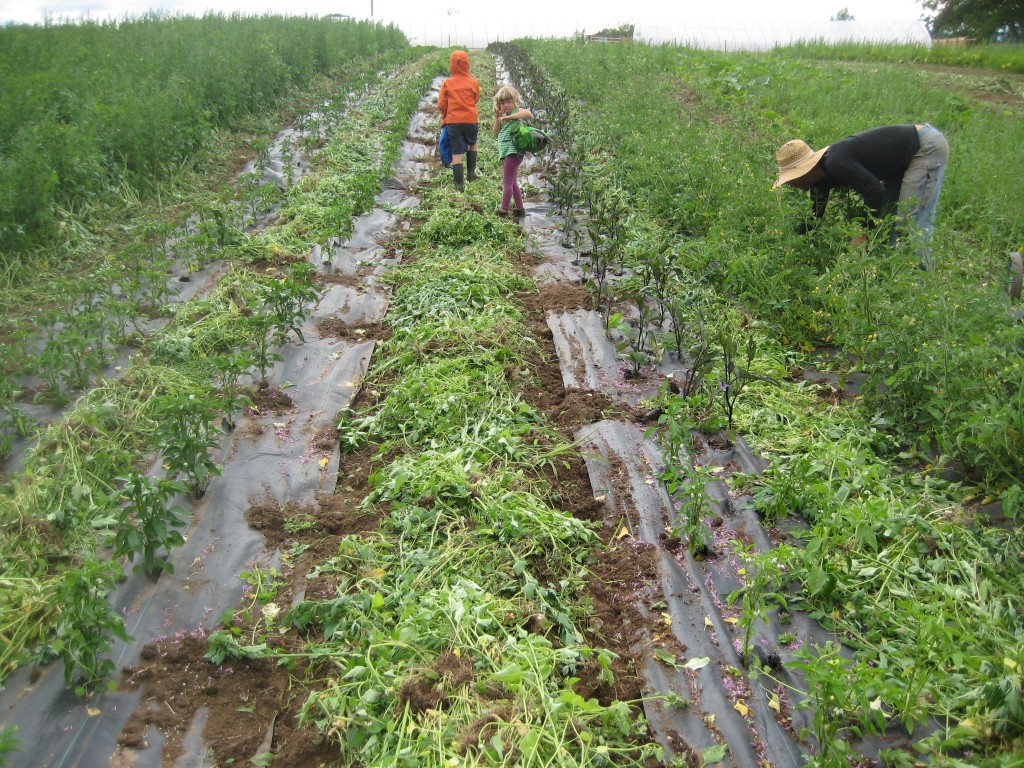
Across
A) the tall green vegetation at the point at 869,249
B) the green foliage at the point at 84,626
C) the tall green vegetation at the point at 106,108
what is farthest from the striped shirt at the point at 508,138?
the green foliage at the point at 84,626

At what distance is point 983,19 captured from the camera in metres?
21.5

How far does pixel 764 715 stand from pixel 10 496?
352 centimetres

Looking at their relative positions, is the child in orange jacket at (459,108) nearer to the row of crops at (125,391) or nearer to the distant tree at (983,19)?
the row of crops at (125,391)

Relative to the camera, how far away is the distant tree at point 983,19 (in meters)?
20.7

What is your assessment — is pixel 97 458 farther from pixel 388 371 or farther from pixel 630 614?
pixel 630 614

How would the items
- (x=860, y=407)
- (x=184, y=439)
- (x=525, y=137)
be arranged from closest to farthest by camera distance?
(x=184, y=439) → (x=860, y=407) → (x=525, y=137)

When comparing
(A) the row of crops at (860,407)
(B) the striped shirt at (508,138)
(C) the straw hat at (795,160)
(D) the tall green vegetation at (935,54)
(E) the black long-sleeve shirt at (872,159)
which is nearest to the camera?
(A) the row of crops at (860,407)

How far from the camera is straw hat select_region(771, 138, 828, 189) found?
5606 mm

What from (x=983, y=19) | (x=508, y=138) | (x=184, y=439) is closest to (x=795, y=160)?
(x=508, y=138)

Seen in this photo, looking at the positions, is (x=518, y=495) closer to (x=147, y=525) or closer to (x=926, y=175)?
(x=147, y=525)

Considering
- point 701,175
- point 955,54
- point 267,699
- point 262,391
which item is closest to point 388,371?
point 262,391

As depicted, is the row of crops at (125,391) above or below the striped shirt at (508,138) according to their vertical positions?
below

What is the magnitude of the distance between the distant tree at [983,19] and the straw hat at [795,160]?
19.9 m

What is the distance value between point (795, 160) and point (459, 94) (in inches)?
159
